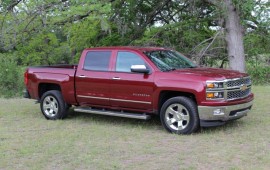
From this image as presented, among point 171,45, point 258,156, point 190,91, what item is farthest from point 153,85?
point 171,45

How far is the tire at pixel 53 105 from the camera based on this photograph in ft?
32.5

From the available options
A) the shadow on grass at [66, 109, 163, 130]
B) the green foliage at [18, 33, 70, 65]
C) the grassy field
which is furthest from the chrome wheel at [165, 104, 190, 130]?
the green foliage at [18, 33, 70, 65]

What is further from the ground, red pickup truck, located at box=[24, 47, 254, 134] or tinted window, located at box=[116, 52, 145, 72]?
tinted window, located at box=[116, 52, 145, 72]

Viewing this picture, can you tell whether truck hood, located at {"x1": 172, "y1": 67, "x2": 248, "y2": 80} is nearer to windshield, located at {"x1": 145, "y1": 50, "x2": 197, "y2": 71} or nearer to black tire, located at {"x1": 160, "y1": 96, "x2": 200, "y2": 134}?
windshield, located at {"x1": 145, "y1": 50, "x2": 197, "y2": 71}

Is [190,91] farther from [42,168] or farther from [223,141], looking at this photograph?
[42,168]

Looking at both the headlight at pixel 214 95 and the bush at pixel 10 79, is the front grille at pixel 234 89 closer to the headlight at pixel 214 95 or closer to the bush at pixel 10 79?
the headlight at pixel 214 95

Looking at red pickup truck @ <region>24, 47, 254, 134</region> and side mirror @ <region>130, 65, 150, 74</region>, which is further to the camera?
side mirror @ <region>130, 65, 150, 74</region>

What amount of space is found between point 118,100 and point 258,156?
3499 mm

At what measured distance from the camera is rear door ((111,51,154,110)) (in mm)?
8414

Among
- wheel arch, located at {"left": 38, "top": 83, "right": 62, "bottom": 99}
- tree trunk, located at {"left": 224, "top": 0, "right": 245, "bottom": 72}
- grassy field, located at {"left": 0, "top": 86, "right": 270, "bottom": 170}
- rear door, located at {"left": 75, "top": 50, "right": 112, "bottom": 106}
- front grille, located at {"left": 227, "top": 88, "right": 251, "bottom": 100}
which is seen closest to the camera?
grassy field, located at {"left": 0, "top": 86, "right": 270, "bottom": 170}

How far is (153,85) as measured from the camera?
8.27 meters

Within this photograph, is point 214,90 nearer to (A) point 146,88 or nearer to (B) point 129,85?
(A) point 146,88

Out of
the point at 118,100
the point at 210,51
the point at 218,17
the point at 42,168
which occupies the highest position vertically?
the point at 218,17

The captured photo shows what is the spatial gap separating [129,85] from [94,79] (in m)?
1.01
